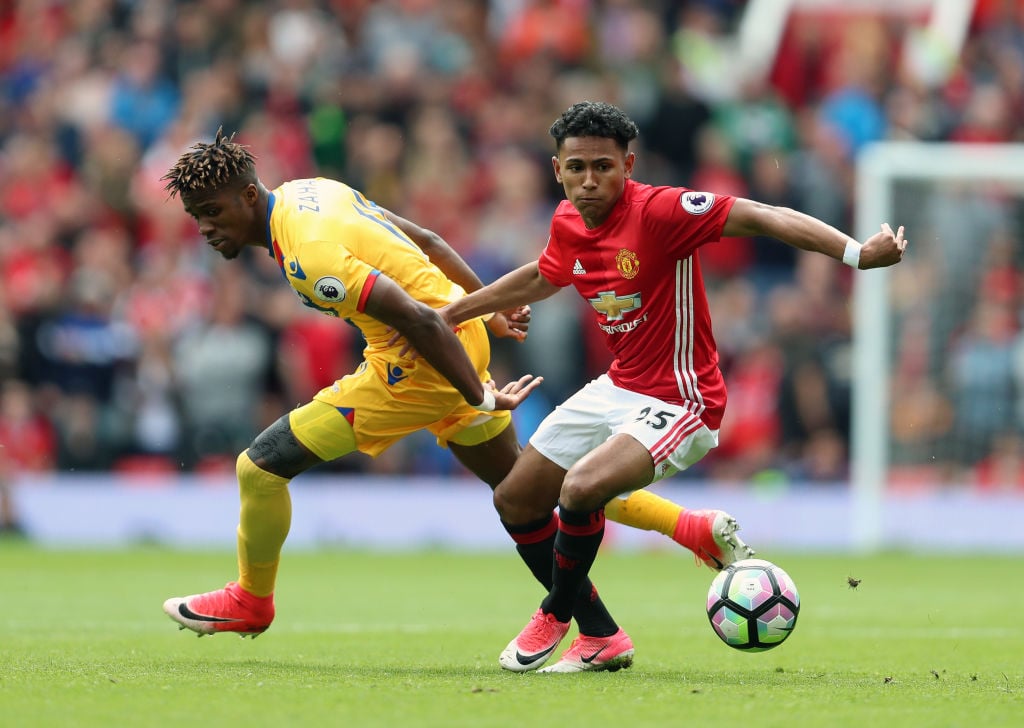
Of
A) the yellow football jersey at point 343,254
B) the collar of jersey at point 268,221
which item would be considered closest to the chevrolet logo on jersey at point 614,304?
the yellow football jersey at point 343,254

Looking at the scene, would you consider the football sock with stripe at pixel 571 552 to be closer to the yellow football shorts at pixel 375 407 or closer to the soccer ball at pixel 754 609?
the soccer ball at pixel 754 609

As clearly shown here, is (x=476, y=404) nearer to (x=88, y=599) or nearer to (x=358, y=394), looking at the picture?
(x=358, y=394)

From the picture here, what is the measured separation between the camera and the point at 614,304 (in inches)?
277

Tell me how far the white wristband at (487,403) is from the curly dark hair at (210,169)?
1.38 m

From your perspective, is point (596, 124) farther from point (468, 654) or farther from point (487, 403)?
point (468, 654)

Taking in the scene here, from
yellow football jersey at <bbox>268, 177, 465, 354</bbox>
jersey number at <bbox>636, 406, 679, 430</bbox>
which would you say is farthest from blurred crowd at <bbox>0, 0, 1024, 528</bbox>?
jersey number at <bbox>636, 406, 679, 430</bbox>

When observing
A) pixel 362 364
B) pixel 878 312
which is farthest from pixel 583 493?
pixel 878 312

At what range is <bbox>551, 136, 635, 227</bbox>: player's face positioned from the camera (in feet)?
22.6

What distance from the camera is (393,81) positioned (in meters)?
17.4

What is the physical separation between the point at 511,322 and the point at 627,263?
105 centimetres

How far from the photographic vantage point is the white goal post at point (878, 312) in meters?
15.1

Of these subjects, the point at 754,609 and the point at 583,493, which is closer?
the point at 583,493

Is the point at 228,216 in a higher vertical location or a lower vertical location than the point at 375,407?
higher

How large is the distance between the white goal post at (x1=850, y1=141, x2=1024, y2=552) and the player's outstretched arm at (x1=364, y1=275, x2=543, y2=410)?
8.60 m
